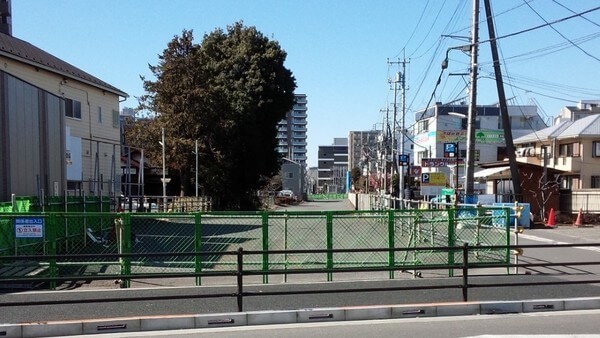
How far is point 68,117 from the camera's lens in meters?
32.1

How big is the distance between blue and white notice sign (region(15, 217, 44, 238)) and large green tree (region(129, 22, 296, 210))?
30.6 m

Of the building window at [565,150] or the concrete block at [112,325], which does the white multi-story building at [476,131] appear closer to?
the building window at [565,150]

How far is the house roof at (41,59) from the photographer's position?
26719 mm

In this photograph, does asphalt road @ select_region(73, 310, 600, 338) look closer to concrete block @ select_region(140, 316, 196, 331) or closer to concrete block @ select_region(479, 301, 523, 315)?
concrete block @ select_region(140, 316, 196, 331)

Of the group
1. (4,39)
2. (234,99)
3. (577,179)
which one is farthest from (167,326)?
(577,179)

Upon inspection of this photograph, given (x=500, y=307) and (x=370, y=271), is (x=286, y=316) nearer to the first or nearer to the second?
(x=370, y=271)

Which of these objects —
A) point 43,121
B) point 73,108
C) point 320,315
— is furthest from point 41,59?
point 320,315

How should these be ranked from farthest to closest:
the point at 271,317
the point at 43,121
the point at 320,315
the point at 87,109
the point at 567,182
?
the point at 567,182, the point at 87,109, the point at 43,121, the point at 320,315, the point at 271,317

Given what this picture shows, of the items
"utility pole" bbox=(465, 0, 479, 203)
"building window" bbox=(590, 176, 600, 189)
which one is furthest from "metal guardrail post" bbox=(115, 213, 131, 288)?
"building window" bbox=(590, 176, 600, 189)

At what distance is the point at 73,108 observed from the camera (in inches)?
1281

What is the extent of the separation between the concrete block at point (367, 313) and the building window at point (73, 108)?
28062mm

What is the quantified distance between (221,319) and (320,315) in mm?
1495

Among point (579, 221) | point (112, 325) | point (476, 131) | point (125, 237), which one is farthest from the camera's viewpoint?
point (476, 131)

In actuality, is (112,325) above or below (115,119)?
below
